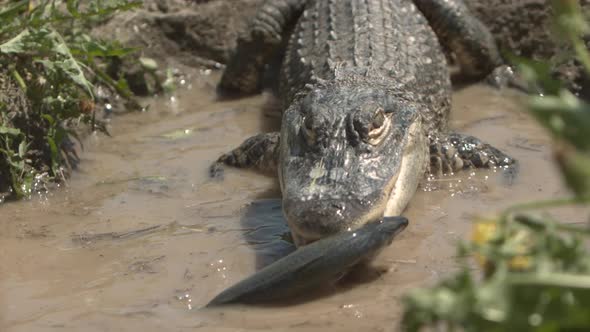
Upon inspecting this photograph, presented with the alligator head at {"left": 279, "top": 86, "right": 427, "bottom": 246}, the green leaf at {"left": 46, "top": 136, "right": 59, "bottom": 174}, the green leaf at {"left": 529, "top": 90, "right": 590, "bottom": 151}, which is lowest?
the green leaf at {"left": 46, "top": 136, "right": 59, "bottom": 174}

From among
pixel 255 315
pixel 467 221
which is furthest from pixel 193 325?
pixel 467 221

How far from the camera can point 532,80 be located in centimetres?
146

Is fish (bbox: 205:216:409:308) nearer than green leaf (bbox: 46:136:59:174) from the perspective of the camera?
Yes

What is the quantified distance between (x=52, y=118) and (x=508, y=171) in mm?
2467

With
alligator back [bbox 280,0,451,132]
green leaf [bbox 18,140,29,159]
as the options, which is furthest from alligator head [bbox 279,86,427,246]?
green leaf [bbox 18,140,29,159]

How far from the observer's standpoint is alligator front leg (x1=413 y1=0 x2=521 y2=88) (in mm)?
6016

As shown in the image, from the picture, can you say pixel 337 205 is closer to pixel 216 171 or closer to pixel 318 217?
pixel 318 217

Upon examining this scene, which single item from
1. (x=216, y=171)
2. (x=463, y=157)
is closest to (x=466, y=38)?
(x=463, y=157)

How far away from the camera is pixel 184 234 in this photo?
12.9ft

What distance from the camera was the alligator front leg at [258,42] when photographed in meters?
6.13

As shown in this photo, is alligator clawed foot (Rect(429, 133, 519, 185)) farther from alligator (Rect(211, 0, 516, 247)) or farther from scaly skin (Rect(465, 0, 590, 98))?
scaly skin (Rect(465, 0, 590, 98))

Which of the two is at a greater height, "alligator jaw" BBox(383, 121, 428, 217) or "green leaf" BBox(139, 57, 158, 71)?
"alligator jaw" BBox(383, 121, 428, 217)

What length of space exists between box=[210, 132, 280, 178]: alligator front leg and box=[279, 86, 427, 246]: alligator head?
1.19 ft

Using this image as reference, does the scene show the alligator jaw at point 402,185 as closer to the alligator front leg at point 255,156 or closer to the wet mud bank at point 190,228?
the wet mud bank at point 190,228
